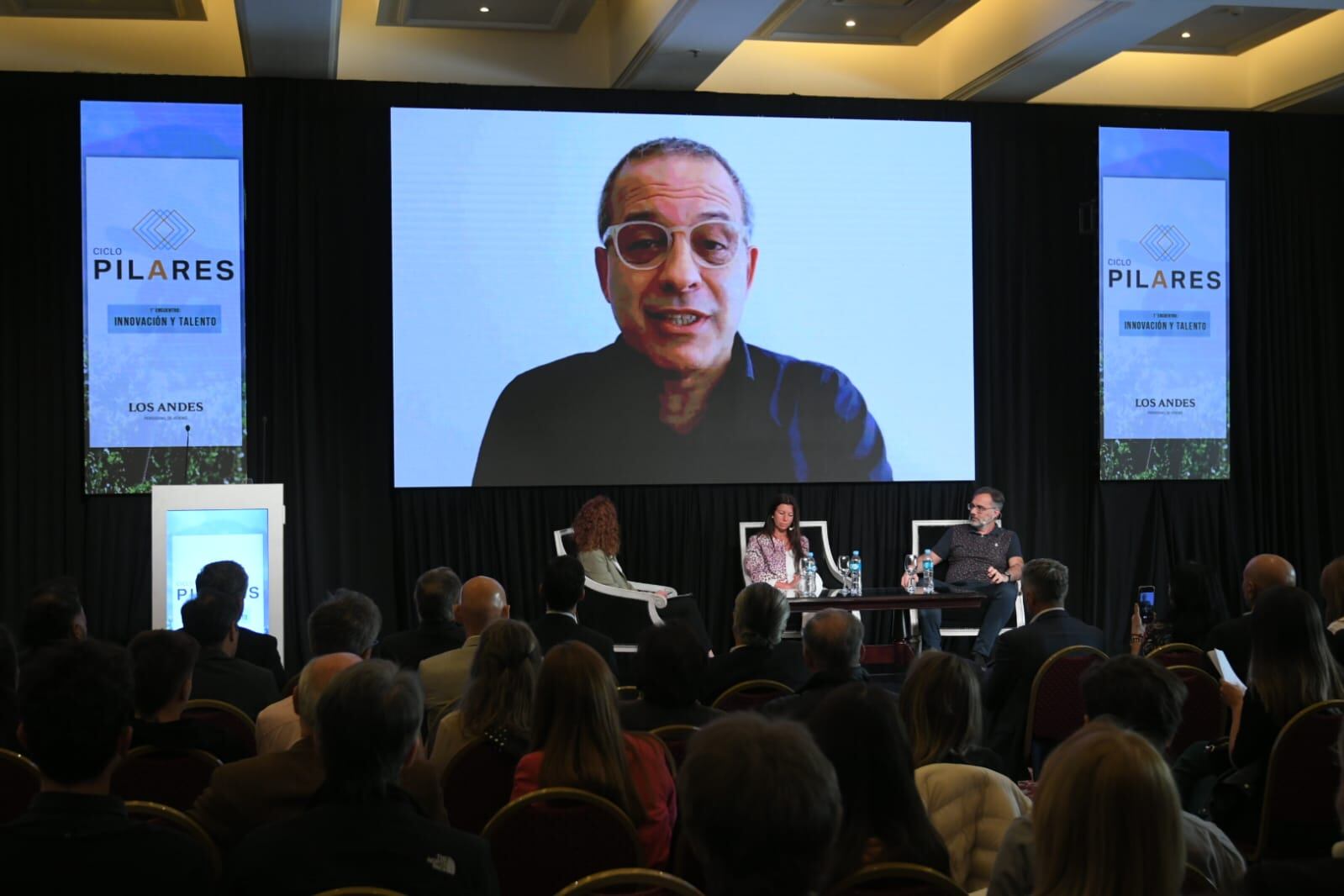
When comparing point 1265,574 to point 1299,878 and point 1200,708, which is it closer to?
point 1200,708

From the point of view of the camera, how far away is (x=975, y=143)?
9.68 m

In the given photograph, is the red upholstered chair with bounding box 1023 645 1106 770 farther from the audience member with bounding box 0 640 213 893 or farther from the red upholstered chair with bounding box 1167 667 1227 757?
the audience member with bounding box 0 640 213 893

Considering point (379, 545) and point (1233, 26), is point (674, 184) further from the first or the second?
point (1233, 26)

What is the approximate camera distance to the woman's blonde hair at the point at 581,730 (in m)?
2.86

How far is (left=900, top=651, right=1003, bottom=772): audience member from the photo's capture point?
298 cm

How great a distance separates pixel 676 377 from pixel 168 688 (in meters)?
6.00

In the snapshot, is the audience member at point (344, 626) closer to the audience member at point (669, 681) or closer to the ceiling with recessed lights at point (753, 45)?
the audience member at point (669, 681)

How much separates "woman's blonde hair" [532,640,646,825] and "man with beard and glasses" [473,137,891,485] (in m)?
5.99

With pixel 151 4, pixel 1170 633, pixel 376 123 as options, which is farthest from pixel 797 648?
pixel 151 4

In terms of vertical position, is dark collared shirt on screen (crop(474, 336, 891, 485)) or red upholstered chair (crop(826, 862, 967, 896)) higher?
dark collared shirt on screen (crop(474, 336, 891, 485))

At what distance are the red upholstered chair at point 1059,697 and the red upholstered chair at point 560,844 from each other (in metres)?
2.50

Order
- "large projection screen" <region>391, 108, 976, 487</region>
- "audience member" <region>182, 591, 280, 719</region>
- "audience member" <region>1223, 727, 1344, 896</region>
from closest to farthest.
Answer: "audience member" <region>1223, 727, 1344, 896</region>, "audience member" <region>182, 591, 280, 719</region>, "large projection screen" <region>391, 108, 976, 487</region>

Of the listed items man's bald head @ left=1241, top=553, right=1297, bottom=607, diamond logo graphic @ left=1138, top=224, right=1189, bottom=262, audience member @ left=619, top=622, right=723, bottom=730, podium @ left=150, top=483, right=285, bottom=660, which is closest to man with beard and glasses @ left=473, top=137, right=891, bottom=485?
podium @ left=150, top=483, right=285, bottom=660

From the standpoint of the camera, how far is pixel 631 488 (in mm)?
9141
